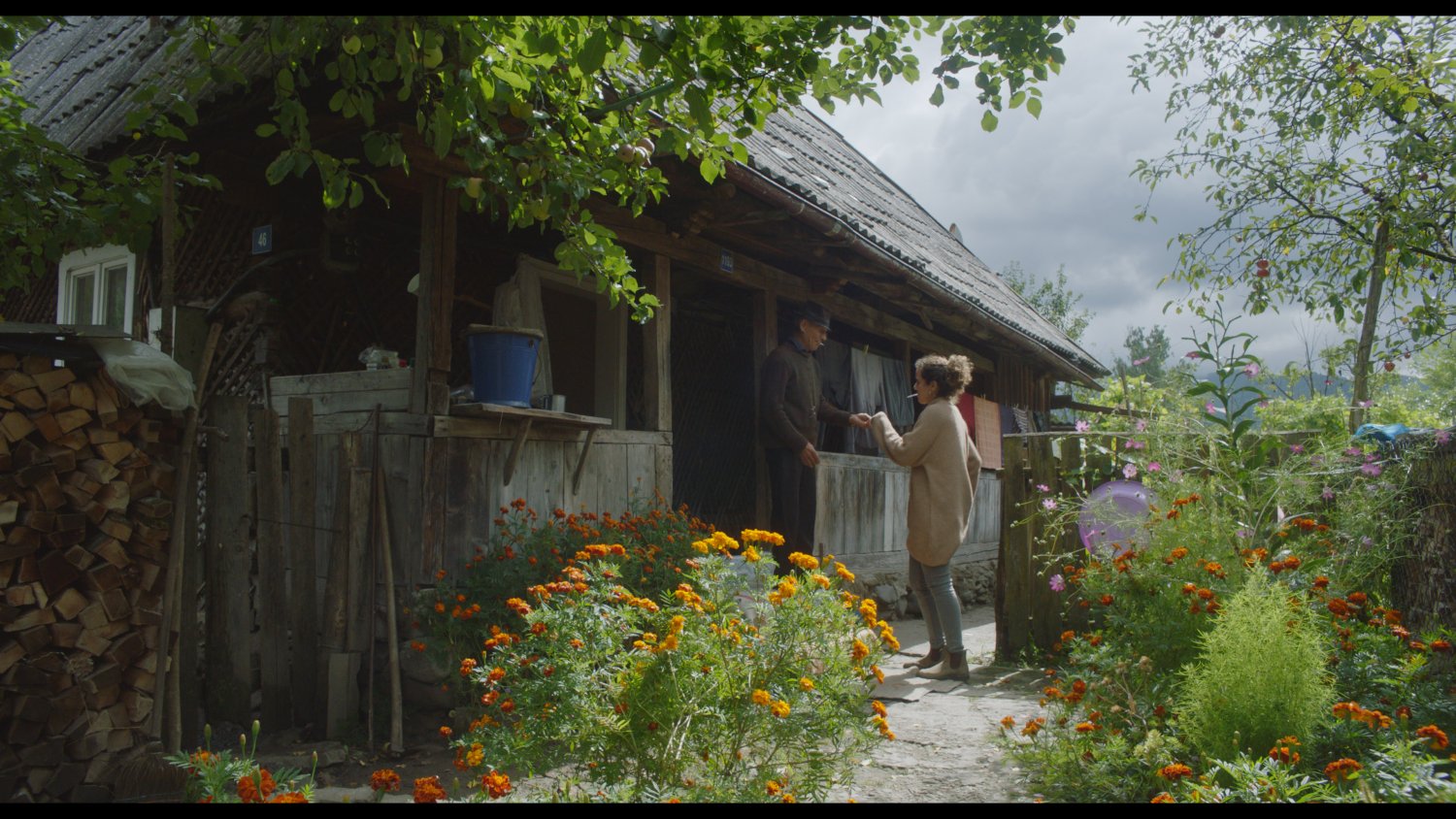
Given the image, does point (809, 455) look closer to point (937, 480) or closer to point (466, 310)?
point (937, 480)

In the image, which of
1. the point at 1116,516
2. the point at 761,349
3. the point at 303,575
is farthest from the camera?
the point at 761,349

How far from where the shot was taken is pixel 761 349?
7562mm

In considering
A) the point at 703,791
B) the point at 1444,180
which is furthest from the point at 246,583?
the point at 1444,180

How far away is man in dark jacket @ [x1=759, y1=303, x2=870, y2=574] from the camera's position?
21.9ft

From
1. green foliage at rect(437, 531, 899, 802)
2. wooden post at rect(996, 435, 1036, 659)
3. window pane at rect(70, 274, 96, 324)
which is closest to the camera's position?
green foliage at rect(437, 531, 899, 802)

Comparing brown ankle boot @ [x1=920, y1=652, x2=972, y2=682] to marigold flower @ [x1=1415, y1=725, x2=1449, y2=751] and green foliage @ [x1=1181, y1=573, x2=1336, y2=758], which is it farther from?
marigold flower @ [x1=1415, y1=725, x2=1449, y2=751]

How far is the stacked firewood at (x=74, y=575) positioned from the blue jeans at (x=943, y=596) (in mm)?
3753

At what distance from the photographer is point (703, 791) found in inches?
100

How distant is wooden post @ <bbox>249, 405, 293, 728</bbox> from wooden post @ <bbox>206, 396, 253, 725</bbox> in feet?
0.41

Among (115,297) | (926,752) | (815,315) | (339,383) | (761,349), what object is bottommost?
(926,752)

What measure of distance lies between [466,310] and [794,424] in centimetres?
244

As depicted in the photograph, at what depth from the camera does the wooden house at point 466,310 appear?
4.95 m

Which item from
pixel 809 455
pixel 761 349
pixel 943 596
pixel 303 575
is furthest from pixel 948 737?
pixel 761 349

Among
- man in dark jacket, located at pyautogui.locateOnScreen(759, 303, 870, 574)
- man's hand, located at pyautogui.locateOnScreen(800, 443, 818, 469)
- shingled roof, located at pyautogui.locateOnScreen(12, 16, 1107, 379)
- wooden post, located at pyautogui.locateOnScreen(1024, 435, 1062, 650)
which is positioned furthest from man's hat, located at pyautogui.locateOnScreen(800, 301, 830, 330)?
wooden post, located at pyautogui.locateOnScreen(1024, 435, 1062, 650)
